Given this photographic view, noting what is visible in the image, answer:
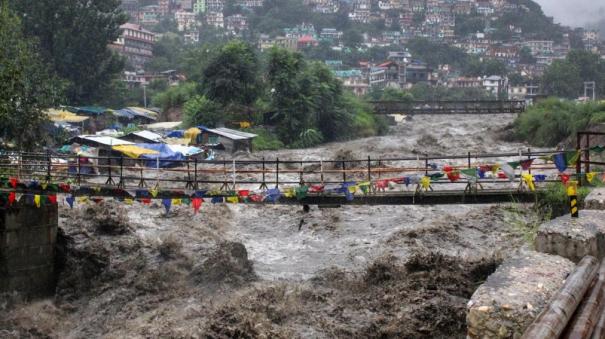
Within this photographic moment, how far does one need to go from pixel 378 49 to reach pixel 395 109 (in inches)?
4050

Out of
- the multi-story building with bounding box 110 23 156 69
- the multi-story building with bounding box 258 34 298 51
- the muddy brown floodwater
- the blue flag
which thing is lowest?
the muddy brown floodwater

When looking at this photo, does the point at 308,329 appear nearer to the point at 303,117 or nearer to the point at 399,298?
the point at 399,298

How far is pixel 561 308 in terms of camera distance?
443 cm

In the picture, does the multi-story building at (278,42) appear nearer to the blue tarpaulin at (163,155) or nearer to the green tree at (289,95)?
the green tree at (289,95)

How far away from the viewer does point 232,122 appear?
156ft

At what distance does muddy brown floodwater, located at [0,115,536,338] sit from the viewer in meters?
13.8

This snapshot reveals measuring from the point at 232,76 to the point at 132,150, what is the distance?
51.9 ft

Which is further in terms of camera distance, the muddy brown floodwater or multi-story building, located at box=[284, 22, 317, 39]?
multi-story building, located at box=[284, 22, 317, 39]

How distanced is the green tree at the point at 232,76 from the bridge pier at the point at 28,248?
30.9 meters

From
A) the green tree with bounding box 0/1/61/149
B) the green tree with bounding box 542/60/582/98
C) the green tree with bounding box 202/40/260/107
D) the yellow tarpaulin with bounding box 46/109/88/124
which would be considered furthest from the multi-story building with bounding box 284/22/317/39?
the green tree with bounding box 0/1/61/149

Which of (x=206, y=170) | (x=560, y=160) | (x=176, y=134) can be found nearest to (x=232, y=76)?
(x=176, y=134)

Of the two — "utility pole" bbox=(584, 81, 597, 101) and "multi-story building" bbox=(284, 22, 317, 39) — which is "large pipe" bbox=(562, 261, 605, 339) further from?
"multi-story building" bbox=(284, 22, 317, 39)

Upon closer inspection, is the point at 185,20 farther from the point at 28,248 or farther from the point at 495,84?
the point at 28,248

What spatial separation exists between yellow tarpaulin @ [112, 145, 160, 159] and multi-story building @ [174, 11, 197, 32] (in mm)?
138638
